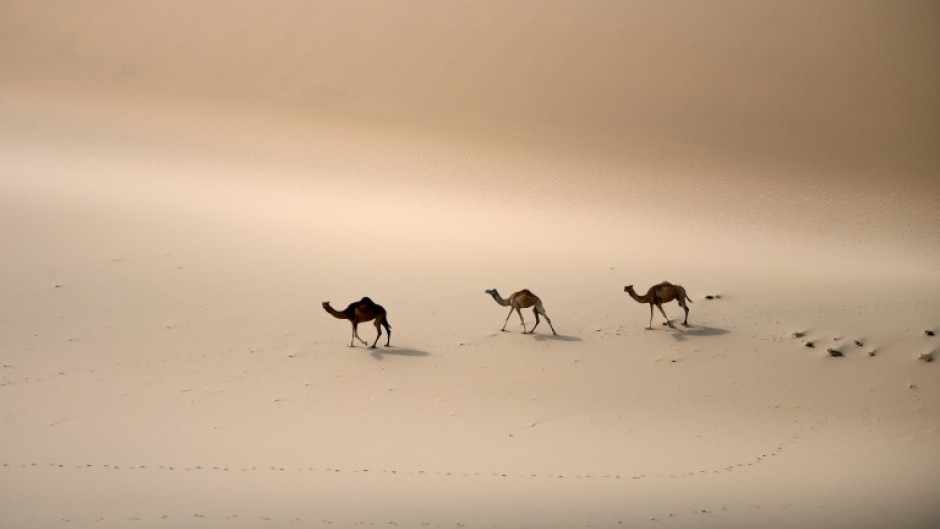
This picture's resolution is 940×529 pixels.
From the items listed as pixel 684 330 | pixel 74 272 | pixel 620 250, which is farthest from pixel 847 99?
pixel 74 272

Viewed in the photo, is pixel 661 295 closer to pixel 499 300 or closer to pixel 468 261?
pixel 499 300

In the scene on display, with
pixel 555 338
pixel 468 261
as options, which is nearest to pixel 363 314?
pixel 555 338

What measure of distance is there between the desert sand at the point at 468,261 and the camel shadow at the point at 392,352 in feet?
0.19

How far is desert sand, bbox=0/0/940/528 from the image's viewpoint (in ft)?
29.0

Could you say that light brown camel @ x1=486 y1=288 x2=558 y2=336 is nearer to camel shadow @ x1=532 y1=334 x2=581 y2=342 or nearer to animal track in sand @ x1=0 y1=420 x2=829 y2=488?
camel shadow @ x1=532 y1=334 x2=581 y2=342

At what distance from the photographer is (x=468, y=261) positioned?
14.5 m

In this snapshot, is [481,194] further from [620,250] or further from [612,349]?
[612,349]

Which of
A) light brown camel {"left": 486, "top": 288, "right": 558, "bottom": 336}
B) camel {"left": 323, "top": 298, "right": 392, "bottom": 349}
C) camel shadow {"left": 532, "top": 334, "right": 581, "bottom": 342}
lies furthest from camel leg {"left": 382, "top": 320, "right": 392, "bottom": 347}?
camel shadow {"left": 532, "top": 334, "right": 581, "bottom": 342}

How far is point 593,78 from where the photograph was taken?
21125mm

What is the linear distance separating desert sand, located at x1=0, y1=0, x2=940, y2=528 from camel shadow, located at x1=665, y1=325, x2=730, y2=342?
2.4 inches

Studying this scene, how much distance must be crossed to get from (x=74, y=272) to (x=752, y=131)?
12.5 m

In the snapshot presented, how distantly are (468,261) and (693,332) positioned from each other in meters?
3.43

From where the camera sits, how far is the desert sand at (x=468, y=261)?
884cm

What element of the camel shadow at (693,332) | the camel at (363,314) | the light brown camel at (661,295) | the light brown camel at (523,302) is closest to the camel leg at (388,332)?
the camel at (363,314)
